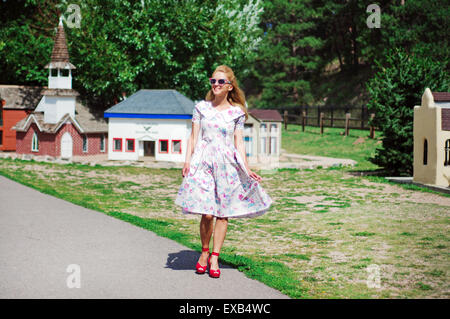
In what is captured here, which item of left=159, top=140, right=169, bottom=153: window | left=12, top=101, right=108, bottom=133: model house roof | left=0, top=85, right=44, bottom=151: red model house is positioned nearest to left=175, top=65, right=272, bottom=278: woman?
left=159, top=140, right=169, bottom=153: window

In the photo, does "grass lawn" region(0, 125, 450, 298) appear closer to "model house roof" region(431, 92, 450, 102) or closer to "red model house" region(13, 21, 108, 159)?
"model house roof" region(431, 92, 450, 102)

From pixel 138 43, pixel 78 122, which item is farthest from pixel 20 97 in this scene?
pixel 138 43

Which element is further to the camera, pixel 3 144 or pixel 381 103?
pixel 3 144

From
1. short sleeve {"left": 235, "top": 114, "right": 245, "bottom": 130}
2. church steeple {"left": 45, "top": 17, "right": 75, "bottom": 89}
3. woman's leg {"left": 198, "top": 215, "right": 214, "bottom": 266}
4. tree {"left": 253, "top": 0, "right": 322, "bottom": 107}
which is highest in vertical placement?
tree {"left": 253, "top": 0, "right": 322, "bottom": 107}

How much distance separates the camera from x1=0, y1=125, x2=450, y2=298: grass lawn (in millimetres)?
6961

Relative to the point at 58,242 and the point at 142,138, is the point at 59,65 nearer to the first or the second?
the point at 142,138

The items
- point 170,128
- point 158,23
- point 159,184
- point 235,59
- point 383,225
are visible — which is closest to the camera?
point 383,225

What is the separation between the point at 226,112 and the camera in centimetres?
723

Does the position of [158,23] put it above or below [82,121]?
above

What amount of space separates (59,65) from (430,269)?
24423mm

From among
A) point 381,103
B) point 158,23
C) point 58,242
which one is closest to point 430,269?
point 58,242

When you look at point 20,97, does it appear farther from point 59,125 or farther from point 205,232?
point 205,232

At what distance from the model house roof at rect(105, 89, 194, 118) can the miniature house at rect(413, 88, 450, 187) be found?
1152cm
